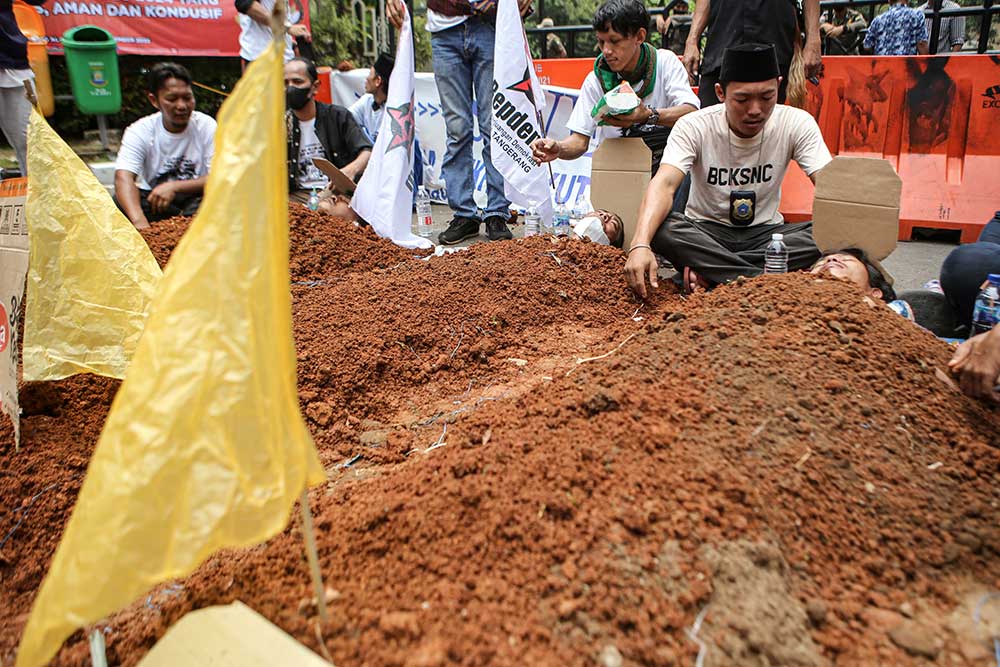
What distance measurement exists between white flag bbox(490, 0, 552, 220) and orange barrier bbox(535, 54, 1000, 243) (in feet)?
7.64

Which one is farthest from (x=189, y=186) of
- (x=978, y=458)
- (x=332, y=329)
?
(x=978, y=458)

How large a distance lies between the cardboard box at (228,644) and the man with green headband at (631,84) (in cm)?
378

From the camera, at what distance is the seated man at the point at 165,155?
5543mm

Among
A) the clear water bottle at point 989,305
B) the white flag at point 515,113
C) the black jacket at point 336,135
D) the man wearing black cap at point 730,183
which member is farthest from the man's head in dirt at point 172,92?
the clear water bottle at point 989,305

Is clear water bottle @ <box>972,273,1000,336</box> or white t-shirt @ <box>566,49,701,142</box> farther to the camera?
white t-shirt @ <box>566,49,701,142</box>

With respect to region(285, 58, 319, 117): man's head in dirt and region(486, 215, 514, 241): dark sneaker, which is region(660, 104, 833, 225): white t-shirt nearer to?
region(486, 215, 514, 241): dark sneaker

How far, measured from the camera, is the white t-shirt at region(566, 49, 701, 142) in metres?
5.01

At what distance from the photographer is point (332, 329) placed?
3.65 m

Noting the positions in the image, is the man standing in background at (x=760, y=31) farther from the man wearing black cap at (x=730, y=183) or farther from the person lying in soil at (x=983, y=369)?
the person lying in soil at (x=983, y=369)

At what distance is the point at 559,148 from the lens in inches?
190

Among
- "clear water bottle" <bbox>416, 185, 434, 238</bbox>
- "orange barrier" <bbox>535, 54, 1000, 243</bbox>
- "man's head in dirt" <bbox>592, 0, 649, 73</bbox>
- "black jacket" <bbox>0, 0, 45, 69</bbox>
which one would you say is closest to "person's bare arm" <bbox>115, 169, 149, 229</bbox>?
"black jacket" <bbox>0, 0, 45, 69</bbox>

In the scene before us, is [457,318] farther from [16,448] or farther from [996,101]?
[996,101]

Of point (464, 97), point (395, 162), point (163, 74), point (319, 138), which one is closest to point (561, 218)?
point (464, 97)

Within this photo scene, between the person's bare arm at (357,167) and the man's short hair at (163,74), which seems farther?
the person's bare arm at (357,167)
